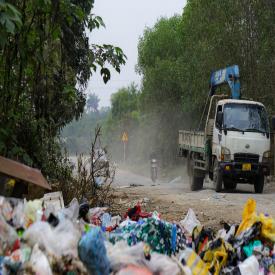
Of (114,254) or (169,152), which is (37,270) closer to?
(114,254)

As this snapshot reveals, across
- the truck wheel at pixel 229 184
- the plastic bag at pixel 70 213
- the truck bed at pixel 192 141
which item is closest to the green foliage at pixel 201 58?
the truck bed at pixel 192 141

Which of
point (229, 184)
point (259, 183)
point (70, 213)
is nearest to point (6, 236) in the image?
point (70, 213)

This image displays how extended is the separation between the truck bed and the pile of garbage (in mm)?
11246

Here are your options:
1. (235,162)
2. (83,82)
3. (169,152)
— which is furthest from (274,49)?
(169,152)

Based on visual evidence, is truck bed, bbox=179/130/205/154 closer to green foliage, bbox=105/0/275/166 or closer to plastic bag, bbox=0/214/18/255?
green foliage, bbox=105/0/275/166

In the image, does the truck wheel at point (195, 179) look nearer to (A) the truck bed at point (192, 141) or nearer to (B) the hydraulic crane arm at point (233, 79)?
(A) the truck bed at point (192, 141)

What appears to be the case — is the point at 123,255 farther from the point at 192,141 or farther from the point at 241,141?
the point at 192,141

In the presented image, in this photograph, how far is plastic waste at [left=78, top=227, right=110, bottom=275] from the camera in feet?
12.0

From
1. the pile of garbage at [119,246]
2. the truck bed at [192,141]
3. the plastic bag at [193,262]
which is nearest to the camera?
the pile of garbage at [119,246]

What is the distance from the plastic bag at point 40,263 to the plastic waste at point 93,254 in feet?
0.81

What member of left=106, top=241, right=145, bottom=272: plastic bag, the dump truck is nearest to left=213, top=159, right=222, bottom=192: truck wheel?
the dump truck

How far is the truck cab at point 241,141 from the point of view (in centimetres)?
1512

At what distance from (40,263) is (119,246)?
34.8 inches

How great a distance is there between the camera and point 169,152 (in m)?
39.1
